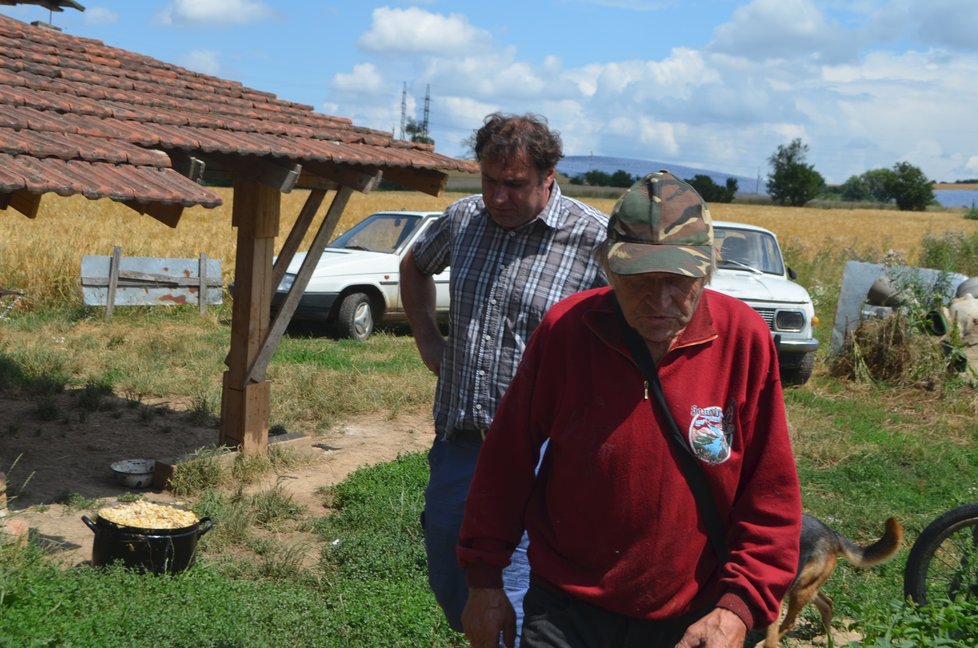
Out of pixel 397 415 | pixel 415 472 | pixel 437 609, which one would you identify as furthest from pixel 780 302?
pixel 437 609

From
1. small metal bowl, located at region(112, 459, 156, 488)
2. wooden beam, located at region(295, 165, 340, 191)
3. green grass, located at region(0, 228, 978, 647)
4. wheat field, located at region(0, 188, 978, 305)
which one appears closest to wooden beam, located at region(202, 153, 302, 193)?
wooden beam, located at region(295, 165, 340, 191)

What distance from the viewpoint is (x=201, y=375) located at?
425 inches

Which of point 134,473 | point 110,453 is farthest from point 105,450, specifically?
point 134,473

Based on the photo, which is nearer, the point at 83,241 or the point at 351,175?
the point at 351,175

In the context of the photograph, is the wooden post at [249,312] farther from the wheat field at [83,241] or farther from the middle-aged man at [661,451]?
the wheat field at [83,241]

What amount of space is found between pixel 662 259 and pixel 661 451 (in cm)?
42

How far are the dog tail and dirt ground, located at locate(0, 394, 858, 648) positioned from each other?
511 millimetres

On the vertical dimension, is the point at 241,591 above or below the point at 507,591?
below

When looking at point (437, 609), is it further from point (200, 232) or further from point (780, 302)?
point (200, 232)

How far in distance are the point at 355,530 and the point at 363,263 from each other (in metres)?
7.91

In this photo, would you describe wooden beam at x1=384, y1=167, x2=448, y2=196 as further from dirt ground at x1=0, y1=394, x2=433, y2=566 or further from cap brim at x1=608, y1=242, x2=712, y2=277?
cap brim at x1=608, y1=242, x2=712, y2=277

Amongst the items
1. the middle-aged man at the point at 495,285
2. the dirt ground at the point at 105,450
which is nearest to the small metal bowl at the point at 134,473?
the dirt ground at the point at 105,450

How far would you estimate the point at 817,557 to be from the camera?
458cm

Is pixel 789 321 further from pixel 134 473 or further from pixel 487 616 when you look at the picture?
pixel 487 616
